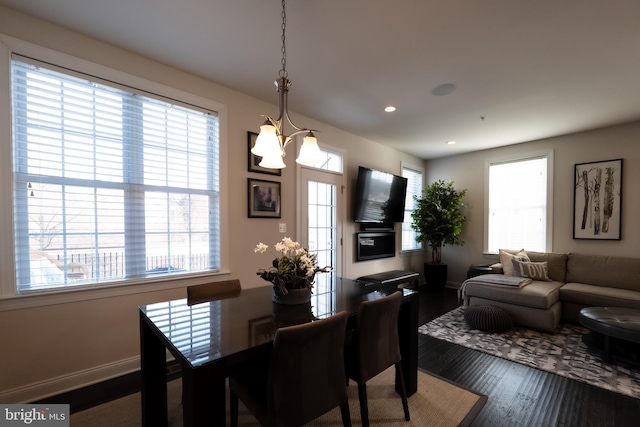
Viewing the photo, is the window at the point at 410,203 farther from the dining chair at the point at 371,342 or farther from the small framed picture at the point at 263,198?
the dining chair at the point at 371,342

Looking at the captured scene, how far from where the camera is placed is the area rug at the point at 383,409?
1.70 m

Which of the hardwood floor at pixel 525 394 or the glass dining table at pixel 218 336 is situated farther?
the hardwood floor at pixel 525 394

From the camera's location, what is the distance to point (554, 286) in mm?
3426

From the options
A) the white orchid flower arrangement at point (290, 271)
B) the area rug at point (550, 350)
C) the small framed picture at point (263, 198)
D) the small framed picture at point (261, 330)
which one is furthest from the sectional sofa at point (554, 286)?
the small framed picture at point (261, 330)

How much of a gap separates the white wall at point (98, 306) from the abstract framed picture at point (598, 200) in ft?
15.0

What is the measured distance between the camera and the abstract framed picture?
12.3ft

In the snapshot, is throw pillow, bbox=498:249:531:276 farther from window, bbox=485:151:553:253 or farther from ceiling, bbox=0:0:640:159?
ceiling, bbox=0:0:640:159

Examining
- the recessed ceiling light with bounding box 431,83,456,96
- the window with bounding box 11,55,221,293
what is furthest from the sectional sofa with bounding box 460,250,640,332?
the window with bounding box 11,55,221,293

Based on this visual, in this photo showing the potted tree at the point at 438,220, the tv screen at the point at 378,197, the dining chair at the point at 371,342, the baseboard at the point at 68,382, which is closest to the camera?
the dining chair at the point at 371,342

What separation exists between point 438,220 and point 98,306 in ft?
16.1

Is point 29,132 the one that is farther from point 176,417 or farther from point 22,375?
point 176,417

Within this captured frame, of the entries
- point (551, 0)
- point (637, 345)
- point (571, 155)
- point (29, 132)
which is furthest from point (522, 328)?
point (29, 132)

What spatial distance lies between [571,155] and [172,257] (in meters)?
5.68

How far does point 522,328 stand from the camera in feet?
10.7
